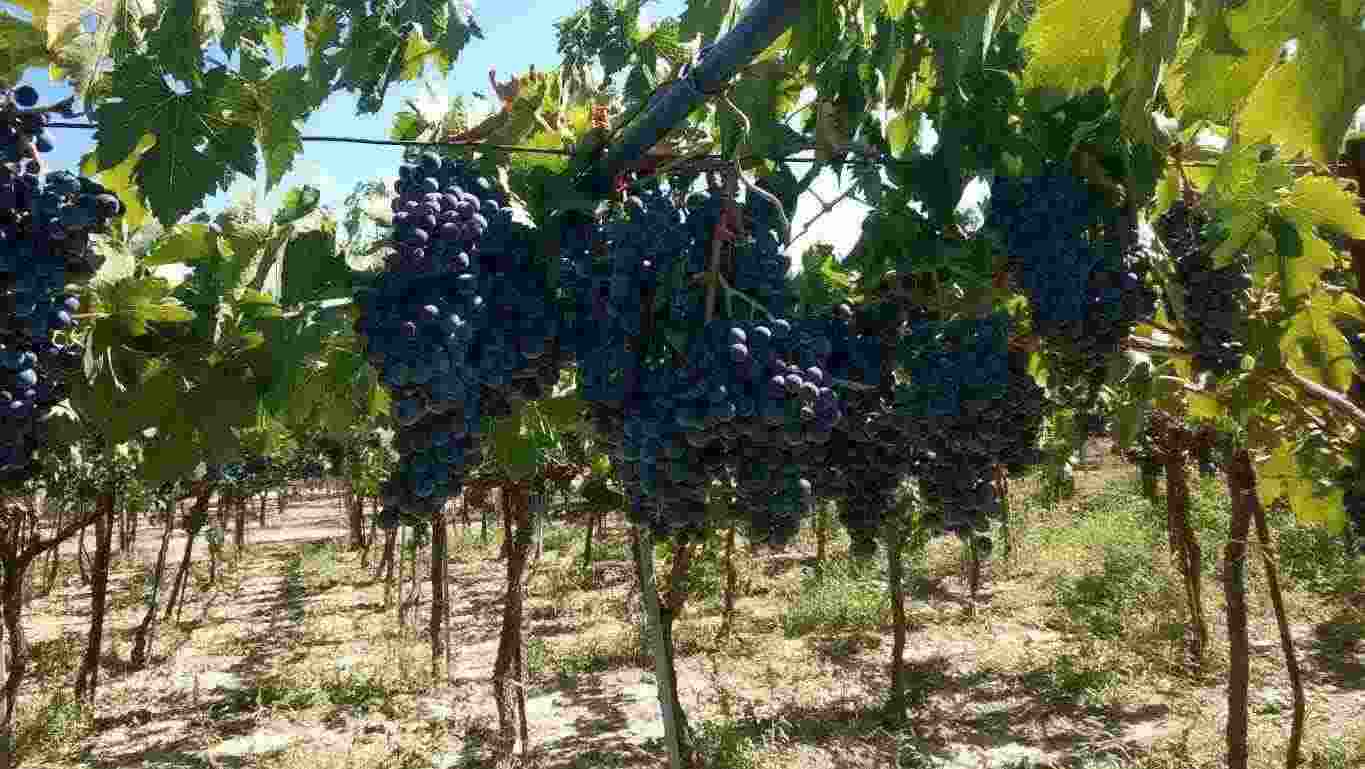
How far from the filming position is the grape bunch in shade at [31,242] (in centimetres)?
177

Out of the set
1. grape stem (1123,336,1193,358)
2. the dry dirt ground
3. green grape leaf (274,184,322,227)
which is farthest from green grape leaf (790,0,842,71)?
the dry dirt ground

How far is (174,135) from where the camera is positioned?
153cm

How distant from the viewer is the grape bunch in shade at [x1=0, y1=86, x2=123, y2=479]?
177 centimetres

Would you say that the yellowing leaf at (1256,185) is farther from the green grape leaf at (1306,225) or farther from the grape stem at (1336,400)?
the grape stem at (1336,400)

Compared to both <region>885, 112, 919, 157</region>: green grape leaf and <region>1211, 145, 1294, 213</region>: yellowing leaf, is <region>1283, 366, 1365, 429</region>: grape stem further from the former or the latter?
<region>885, 112, 919, 157</region>: green grape leaf

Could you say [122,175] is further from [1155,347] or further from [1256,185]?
[1155,347]

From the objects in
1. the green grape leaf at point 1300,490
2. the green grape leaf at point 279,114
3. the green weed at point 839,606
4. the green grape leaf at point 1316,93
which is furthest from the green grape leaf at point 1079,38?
the green weed at point 839,606

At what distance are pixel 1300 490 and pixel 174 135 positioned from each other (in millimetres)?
4756

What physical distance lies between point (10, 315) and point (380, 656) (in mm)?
11377

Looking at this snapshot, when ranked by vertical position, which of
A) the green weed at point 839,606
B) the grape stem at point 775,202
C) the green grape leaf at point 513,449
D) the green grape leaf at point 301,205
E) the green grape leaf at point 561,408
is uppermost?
the green grape leaf at point 301,205

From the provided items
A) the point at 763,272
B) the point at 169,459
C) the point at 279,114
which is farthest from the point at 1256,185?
the point at 169,459

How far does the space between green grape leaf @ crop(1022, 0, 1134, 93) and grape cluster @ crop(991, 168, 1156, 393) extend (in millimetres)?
910

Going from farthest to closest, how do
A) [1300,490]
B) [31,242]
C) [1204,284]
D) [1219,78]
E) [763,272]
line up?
[1300,490] → [1204,284] → [31,242] → [763,272] → [1219,78]

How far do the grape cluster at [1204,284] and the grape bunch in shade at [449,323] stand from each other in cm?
187
